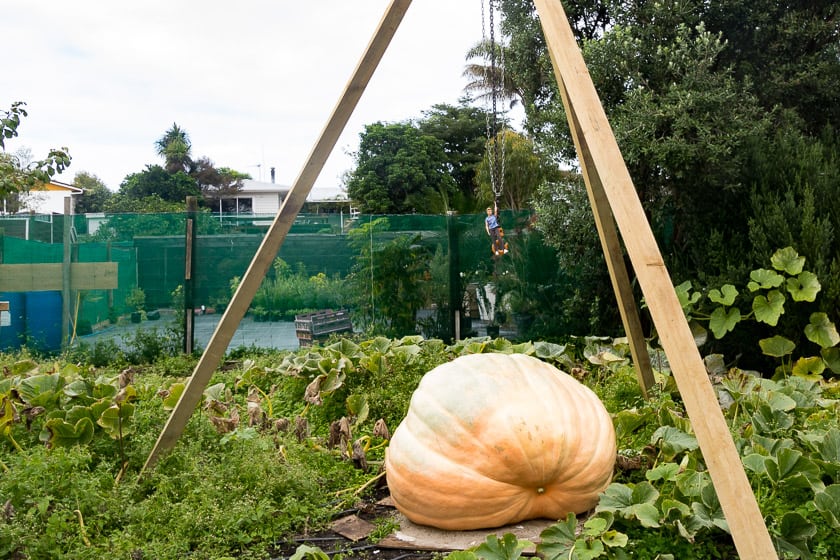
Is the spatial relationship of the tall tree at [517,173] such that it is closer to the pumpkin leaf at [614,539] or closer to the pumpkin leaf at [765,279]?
the pumpkin leaf at [765,279]

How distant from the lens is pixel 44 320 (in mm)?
7305

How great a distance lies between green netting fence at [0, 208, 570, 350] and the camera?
7449mm

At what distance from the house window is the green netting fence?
160ft

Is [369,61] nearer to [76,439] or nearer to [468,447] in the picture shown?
[468,447]

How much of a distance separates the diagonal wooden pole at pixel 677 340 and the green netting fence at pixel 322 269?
230 inches

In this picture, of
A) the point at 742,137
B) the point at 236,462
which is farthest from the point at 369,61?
the point at 742,137

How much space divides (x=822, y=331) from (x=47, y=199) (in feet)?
154

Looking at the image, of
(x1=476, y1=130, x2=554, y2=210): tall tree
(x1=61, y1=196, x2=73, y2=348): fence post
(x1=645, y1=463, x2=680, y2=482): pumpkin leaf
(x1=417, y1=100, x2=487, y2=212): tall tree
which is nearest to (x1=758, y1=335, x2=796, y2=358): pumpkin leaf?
(x1=645, y1=463, x2=680, y2=482): pumpkin leaf

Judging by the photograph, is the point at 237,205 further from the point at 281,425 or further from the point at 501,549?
the point at 501,549

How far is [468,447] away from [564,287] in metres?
5.38

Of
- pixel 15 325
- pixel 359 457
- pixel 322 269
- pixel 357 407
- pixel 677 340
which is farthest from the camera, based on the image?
pixel 322 269

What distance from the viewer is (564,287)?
7.71m

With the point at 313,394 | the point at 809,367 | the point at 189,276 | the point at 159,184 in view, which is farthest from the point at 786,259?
the point at 159,184

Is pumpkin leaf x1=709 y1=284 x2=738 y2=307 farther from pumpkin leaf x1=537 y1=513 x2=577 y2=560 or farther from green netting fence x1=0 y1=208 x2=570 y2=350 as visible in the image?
pumpkin leaf x1=537 y1=513 x2=577 y2=560
